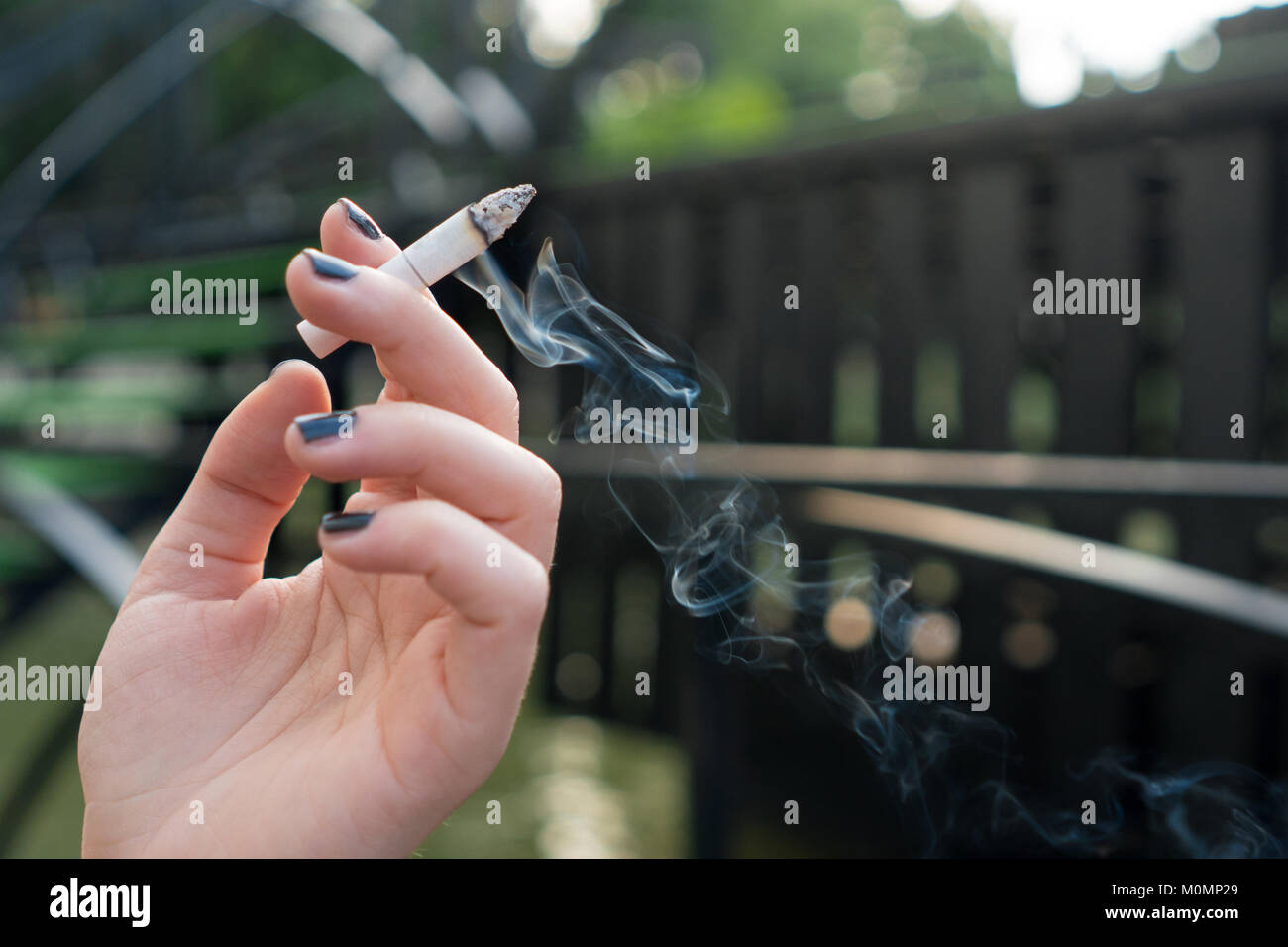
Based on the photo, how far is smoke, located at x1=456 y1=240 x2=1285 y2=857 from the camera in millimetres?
1175

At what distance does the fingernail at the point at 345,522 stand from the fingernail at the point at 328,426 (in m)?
0.06

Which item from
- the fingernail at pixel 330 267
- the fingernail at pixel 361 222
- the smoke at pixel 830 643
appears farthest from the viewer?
the smoke at pixel 830 643

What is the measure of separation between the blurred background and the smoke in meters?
0.04

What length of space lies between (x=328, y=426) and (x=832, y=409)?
2.25m

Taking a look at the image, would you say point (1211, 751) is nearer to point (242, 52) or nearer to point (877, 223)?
point (877, 223)

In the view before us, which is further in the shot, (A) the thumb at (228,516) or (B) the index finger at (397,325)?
(A) the thumb at (228,516)

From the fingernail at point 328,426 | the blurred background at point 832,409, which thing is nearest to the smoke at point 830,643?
the blurred background at point 832,409

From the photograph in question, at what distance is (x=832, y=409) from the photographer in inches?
111

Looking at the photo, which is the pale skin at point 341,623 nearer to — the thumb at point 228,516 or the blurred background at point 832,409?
the thumb at point 228,516

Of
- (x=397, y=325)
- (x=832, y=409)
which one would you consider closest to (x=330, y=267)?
(x=397, y=325)

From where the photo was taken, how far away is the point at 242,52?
9.77 m

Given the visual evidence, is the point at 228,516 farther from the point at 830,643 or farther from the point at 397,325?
the point at 830,643

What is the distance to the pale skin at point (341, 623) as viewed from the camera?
27.5 inches
